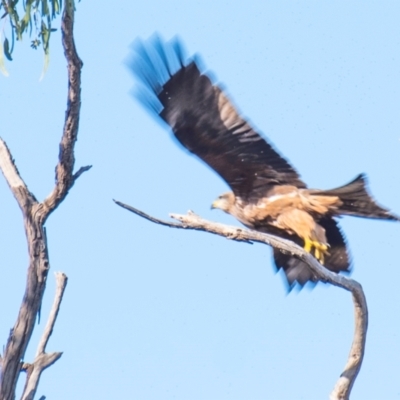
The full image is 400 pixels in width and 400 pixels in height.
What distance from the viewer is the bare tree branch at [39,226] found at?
18.8 ft

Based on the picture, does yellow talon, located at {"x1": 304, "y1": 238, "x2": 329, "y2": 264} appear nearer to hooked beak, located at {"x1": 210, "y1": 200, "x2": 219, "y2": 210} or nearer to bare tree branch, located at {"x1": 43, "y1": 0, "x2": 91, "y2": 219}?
hooked beak, located at {"x1": 210, "y1": 200, "x2": 219, "y2": 210}

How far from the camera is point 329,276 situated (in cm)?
563

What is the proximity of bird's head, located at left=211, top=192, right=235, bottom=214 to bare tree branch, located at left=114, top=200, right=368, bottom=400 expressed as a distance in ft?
8.62

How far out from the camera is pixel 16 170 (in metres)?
6.13

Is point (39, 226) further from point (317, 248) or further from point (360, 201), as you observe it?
point (317, 248)

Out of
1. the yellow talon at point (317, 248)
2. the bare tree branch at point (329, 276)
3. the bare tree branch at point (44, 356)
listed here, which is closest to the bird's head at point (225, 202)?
the yellow talon at point (317, 248)

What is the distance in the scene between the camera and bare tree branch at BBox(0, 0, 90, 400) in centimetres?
572

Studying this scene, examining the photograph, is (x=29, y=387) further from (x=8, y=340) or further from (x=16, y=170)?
(x=16, y=170)

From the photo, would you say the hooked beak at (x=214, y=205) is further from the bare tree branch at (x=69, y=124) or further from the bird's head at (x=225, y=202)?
the bare tree branch at (x=69, y=124)

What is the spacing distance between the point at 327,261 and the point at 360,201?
772mm

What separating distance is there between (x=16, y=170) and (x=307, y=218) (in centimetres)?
268

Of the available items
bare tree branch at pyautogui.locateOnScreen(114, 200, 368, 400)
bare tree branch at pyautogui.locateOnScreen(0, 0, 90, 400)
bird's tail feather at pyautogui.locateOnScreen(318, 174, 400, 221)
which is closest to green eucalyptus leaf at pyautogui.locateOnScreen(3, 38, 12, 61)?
bare tree branch at pyautogui.locateOnScreen(0, 0, 90, 400)

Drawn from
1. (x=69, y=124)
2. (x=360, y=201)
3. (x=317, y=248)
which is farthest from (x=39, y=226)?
(x=317, y=248)

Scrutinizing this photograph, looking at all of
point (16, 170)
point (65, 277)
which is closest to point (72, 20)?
point (16, 170)
